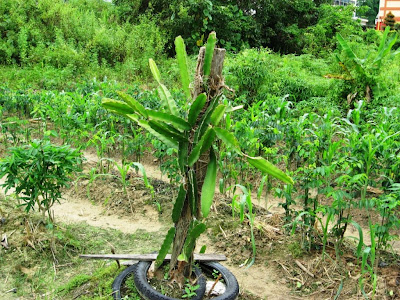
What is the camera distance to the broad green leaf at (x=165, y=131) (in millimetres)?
2904

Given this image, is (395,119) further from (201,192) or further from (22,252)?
(22,252)

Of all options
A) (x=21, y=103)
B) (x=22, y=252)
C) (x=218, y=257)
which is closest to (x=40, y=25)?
(x=21, y=103)

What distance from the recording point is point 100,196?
5.36m

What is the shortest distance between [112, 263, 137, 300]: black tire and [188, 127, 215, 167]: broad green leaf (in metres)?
1.07

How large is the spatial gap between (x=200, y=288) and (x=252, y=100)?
635 cm

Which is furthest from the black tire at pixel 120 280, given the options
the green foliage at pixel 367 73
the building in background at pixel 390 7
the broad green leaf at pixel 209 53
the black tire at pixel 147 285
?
the building in background at pixel 390 7

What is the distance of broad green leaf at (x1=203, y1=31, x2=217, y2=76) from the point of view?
288 centimetres

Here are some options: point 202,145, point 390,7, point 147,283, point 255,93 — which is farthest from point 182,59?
point 390,7

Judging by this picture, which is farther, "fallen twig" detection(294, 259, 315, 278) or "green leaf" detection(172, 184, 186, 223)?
"fallen twig" detection(294, 259, 315, 278)

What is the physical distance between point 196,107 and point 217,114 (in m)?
0.15

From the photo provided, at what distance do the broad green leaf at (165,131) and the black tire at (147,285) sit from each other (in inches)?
39.3

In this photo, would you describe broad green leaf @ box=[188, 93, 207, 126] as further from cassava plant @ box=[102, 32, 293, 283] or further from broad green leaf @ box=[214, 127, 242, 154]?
broad green leaf @ box=[214, 127, 242, 154]

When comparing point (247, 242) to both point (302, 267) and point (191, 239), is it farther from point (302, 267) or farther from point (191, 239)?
point (191, 239)

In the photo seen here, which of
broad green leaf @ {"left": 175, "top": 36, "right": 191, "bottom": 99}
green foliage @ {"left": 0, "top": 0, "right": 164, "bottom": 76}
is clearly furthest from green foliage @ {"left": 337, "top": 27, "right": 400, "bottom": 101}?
broad green leaf @ {"left": 175, "top": 36, "right": 191, "bottom": 99}
